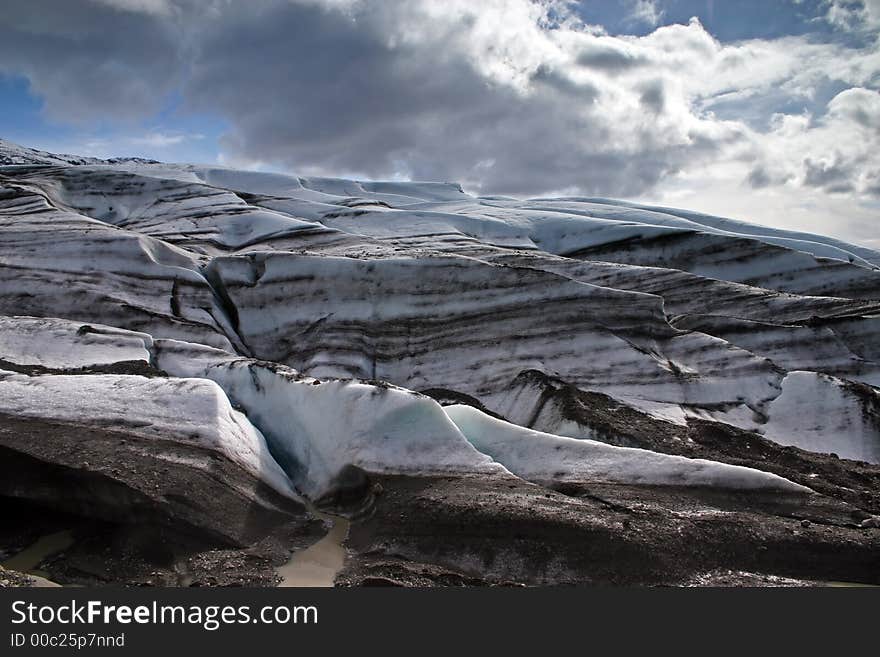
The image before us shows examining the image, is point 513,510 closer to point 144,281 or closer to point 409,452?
point 409,452

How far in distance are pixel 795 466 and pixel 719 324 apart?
7752 millimetres

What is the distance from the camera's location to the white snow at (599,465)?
1077 centimetres

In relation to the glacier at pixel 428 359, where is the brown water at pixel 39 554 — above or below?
below

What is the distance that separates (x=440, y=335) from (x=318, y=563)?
989 centimetres

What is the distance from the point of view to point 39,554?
9047 mm

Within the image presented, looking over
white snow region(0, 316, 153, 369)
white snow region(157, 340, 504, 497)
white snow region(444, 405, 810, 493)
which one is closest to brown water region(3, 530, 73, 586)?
white snow region(157, 340, 504, 497)

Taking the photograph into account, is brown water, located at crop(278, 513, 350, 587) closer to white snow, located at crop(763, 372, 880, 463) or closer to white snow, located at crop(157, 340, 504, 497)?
white snow, located at crop(157, 340, 504, 497)

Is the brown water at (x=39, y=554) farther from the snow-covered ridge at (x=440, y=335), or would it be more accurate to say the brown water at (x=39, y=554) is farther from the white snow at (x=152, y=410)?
the snow-covered ridge at (x=440, y=335)

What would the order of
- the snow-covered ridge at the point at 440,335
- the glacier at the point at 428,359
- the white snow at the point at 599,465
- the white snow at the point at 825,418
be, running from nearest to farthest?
the white snow at the point at 599,465, the glacier at the point at 428,359, the snow-covered ridge at the point at 440,335, the white snow at the point at 825,418

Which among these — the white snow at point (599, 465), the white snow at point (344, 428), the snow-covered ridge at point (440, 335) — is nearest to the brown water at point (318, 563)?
the white snow at point (344, 428)

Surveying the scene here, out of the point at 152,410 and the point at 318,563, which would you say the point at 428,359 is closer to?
the point at 152,410

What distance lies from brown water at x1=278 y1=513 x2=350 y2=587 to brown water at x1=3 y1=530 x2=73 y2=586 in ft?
9.87

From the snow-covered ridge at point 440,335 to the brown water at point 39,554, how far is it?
8.44 feet

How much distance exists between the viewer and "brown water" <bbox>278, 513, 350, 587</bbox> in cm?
884
